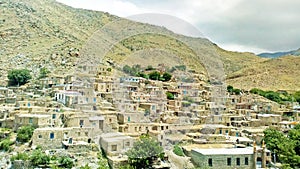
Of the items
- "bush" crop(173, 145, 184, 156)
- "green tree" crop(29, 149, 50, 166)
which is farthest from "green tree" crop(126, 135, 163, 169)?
"green tree" crop(29, 149, 50, 166)

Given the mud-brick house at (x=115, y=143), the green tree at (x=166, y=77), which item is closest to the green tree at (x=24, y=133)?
the mud-brick house at (x=115, y=143)

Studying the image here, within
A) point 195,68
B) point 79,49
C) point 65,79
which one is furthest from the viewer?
point 79,49

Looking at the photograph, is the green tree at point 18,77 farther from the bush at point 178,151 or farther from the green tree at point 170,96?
the bush at point 178,151

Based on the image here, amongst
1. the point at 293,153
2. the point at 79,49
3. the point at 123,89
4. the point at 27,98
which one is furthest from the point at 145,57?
the point at 79,49

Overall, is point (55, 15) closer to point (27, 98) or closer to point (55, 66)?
point (55, 66)

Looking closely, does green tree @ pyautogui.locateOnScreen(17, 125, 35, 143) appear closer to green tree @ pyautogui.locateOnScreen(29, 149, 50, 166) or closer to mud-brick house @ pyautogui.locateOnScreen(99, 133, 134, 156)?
green tree @ pyautogui.locateOnScreen(29, 149, 50, 166)

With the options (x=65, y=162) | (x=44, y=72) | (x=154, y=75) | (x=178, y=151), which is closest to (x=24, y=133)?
(x=65, y=162)
